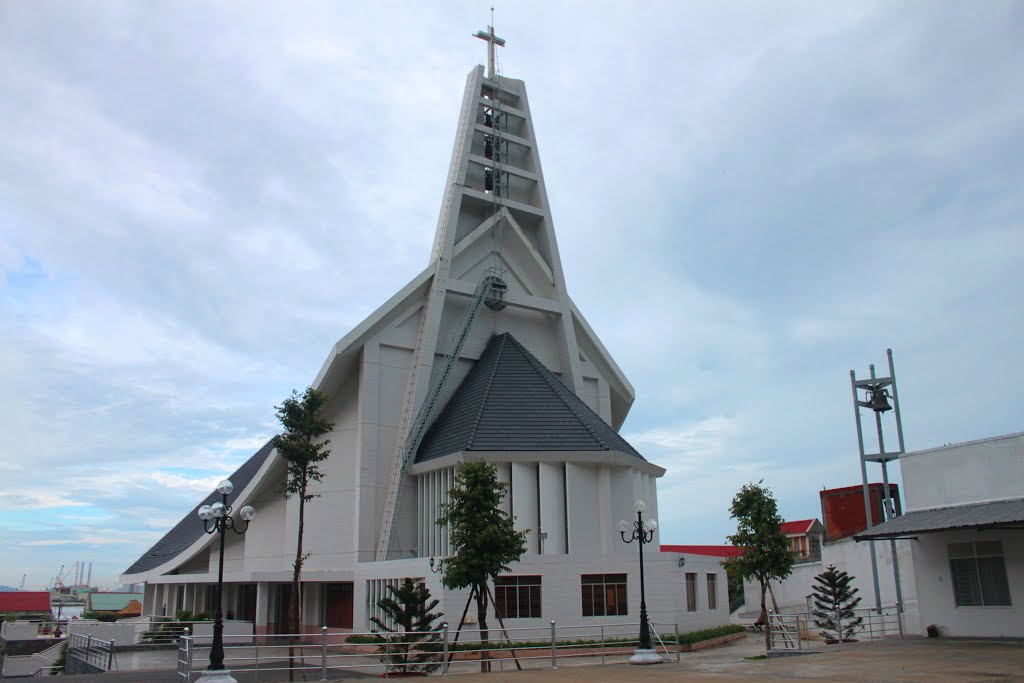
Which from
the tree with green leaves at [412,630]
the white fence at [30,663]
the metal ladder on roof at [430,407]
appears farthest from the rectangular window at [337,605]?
the white fence at [30,663]

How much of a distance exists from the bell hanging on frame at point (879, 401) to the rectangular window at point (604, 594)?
501 inches

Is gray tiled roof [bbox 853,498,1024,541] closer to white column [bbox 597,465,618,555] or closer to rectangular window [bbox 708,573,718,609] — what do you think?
rectangular window [bbox 708,573,718,609]

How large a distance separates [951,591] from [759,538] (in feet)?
21.0

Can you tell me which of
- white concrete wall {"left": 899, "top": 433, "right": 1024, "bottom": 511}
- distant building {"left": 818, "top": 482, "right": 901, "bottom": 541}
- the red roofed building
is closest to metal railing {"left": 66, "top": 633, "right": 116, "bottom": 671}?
white concrete wall {"left": 899, "top": 433, "right": 1024, "bottom": 511}

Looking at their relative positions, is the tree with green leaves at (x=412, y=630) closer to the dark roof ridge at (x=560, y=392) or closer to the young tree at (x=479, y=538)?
the young tree at (x=479, y=538)

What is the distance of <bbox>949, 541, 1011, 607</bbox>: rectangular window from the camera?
22.1m

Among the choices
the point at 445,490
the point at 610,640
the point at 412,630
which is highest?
the point at 445,490

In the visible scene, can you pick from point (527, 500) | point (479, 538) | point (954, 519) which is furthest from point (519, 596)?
point (954, 519)

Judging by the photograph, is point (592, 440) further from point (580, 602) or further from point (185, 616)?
point (185, 616)

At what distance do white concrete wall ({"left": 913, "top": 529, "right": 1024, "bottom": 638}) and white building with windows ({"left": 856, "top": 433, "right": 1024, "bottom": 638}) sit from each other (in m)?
0.02

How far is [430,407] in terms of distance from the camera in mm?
37000

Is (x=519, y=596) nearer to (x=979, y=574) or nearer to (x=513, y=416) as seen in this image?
(x=513, y=416)

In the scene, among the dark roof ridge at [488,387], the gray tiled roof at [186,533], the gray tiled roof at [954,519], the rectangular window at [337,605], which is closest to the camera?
the gray tiled roof at [954,519]

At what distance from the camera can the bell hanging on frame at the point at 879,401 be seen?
105 feet
